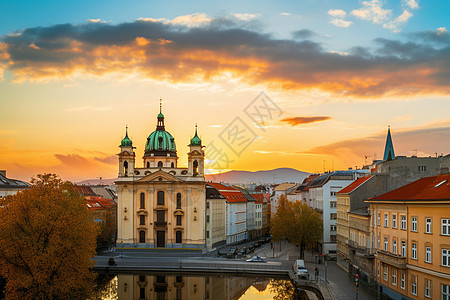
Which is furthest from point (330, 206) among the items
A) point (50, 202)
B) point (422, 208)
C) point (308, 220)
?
point (50, 202)

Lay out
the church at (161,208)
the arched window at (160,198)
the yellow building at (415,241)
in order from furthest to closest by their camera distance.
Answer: the arched window at (160,198) < the church at (161,208) < the yellow building at (415,241)

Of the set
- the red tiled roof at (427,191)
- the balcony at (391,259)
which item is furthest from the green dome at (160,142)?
the balcony at (391,259)

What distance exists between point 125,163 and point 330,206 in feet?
132

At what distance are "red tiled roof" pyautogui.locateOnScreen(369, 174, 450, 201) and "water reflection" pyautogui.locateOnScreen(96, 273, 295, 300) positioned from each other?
57.6 ft

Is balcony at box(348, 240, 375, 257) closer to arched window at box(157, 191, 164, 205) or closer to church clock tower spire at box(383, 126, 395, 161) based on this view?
arched window at box(157, 191, 164, 205)

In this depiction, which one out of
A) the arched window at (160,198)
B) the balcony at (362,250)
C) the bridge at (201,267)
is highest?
the arched window at (160,198)

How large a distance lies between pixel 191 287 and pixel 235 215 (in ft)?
178

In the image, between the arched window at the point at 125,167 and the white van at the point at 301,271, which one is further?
the arched window at the point at 125,167

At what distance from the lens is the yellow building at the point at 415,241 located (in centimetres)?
4188

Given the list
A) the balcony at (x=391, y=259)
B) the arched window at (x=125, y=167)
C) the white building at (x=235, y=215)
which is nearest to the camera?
the balcony at (x=391, y=259)


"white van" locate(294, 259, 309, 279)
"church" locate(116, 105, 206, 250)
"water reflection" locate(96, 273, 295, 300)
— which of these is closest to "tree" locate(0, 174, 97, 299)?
"water reflection" locate(96, 273, 295, 300)

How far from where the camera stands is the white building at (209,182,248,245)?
115500 millimetres

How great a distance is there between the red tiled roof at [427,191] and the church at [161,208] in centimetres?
5042

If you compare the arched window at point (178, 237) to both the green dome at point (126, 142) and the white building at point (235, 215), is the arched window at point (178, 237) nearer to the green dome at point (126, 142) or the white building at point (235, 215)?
the white building at point (235, 215)
